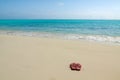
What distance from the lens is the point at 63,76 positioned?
4.47 metres

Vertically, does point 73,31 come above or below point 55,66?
below

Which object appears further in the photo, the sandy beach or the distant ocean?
the distant ocean

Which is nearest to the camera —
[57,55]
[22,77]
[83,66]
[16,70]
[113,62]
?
[22,77]

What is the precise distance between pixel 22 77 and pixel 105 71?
6.97ft

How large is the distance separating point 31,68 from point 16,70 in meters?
0.40

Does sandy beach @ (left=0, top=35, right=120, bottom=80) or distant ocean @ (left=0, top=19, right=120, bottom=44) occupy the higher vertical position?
sandy beach @ (left=0, top=35, right=120, bottom=80)

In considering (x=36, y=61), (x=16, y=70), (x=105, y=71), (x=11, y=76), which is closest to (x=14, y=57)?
(x=36, y=61)

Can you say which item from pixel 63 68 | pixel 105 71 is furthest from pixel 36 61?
pixel 105 71

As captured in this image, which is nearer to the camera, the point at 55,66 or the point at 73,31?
the point at 55,66

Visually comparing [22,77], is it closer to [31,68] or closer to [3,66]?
[31,68]

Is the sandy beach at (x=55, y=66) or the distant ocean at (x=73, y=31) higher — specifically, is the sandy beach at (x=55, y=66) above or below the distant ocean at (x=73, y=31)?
above

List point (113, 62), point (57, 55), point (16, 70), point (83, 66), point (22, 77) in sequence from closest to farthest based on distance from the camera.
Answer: point (22, 77)
point (16, 70)
point (83, 66)
point (113, 62)
point (57, 55)

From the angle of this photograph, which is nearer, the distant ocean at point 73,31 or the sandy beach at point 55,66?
the sandy beach at point 55,66

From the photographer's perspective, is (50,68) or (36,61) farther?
(36,61)
